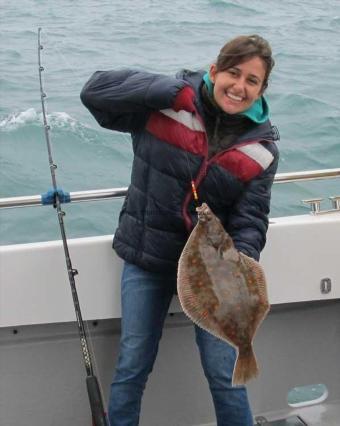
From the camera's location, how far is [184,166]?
8.08ft

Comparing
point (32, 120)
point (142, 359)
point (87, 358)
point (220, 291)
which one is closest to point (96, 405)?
point (87, 358)

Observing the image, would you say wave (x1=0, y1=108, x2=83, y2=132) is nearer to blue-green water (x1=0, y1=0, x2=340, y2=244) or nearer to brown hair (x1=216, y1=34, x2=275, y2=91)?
blue-green water (x1=0, y1=0, x2=340, y2=244)

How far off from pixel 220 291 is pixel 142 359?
0.63 meters

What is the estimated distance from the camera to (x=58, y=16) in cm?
1155

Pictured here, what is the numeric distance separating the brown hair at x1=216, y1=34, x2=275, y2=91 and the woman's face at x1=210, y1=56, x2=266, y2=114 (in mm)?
14

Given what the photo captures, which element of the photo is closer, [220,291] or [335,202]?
[220,291]

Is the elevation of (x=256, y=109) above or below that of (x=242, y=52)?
below

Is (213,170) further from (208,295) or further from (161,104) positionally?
(208,295)

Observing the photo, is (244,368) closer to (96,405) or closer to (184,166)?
(96,405)

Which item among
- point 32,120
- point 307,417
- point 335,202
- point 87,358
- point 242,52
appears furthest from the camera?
point 32,120

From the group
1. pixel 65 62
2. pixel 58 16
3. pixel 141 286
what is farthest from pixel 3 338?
pixel 58 16

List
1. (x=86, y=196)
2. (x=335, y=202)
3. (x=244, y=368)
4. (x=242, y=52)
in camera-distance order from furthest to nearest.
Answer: (x=335, y=202) < (x=86, y=196) < (x=242, y=52) < (x=244, y=368)

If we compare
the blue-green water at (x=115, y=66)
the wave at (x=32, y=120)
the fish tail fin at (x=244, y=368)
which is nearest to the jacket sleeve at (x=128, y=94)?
the fish tail fin at (x=244, y=368)

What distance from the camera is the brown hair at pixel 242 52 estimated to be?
2.36 m
